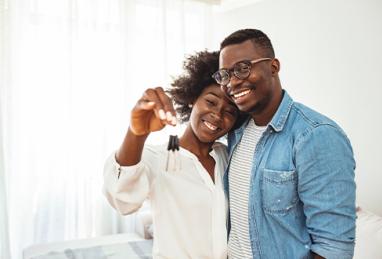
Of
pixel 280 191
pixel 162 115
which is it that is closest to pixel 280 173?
pixel 280 191

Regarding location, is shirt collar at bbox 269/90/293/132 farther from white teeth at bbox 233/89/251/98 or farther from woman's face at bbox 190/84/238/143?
woman's face at bbox 190/84/238/143

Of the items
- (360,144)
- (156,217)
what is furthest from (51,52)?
(360,144)

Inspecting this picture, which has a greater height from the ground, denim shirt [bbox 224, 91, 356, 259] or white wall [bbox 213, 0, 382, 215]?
white wall [bbox 213, 0, 382, 215]

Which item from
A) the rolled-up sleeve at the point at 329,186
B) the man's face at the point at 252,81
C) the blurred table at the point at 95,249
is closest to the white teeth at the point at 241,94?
the man's face at the point at 252,81

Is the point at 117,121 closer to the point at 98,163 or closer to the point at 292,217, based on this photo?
the point at 98,163

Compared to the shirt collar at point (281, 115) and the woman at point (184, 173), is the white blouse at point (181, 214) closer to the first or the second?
the woman at point (184, 173)

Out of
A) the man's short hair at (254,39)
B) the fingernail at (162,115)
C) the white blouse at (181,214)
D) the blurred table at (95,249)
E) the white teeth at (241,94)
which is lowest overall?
the blurred table at (95,249)

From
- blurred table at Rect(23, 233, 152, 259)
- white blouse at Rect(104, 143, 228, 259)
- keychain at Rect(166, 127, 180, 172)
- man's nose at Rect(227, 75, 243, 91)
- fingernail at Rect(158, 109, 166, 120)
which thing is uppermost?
man's nose at Rect(227, 75, 243, 91)

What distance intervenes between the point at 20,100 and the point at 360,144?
221 cm

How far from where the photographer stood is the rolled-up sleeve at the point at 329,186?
92cm

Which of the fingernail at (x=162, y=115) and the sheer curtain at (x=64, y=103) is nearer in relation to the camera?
the fingernail at (x=162, y=115)

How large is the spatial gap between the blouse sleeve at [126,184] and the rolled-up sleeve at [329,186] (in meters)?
0.44

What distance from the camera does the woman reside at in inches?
38.1

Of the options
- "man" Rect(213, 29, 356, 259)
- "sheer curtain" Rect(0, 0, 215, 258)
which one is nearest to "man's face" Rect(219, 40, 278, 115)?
"man" Rect(213, 29, 356, 259)
